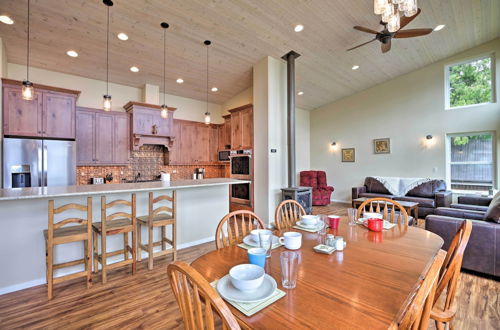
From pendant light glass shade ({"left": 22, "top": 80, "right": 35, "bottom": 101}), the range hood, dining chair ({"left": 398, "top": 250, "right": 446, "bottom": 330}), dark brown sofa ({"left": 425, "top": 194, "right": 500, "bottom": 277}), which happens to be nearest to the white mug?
dining chair ({"left": 398, "top": 250, "right": 446, "bottom": 330})

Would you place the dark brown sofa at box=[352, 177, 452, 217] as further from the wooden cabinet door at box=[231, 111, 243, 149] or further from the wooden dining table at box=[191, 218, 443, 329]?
the wooden dining table at box=[191, 218, 443, 329]

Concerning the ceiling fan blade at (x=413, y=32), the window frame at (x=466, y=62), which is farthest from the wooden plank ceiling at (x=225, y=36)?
the ceiling fan blade at (x=413, y=32)

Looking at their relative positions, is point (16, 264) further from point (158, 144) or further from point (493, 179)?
point (493, 179)

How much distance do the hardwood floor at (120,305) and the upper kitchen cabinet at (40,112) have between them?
9.43ft

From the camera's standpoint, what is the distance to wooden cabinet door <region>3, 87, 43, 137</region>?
12.5 ft

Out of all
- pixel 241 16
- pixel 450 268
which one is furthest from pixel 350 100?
pixel 450 268

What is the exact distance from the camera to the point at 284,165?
17.2 ft

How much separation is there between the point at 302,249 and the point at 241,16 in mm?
3663

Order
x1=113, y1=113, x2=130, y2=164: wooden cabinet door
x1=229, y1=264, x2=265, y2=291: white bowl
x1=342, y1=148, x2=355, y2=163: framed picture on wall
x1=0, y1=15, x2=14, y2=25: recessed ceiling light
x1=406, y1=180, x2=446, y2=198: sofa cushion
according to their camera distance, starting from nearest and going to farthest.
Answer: x1=229, y1=264, x2=265, y2=291: white bowl < x1=0, y1=15, x2=14, y2=25: recessed ceiling light < x1=113, y1=113, x2=130, y2=164: wooden cabinet door < x1=406, y1=180, x2=446, y2=198: sofa cushion < x1=342, y1=148, x2=355, y2=163: framed picture on wall

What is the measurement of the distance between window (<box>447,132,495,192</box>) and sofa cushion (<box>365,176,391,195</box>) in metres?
1.57

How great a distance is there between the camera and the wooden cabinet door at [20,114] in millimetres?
3816

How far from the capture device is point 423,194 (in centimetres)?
573

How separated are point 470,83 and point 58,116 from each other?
9.11 meters

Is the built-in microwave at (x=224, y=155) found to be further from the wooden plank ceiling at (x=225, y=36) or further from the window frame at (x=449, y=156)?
the window frame at (x=449, y=156)
